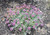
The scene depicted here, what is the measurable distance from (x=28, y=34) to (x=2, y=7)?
1236 millimetres

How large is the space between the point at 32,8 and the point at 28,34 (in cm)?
89

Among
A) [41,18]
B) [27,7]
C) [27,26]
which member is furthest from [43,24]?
[27,7]

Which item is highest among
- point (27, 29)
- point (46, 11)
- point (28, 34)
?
point (46, 11)

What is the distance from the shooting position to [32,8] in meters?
3.54

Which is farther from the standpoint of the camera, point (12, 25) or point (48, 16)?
point (48, 16)

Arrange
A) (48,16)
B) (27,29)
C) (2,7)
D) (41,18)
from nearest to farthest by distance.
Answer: (27,29) < (41,18) < (48,16) < (2,7)

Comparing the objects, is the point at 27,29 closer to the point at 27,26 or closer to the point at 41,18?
the point at 27,26

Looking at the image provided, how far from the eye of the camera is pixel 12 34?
2916 mm

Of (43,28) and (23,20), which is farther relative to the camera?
(43,28)

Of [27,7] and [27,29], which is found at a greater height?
[27,7]

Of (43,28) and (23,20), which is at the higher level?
(23,20)

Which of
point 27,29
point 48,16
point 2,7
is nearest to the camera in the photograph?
point 27,29

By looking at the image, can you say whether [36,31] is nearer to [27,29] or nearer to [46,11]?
[27,29]

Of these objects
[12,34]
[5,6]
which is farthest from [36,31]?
[5,6]
